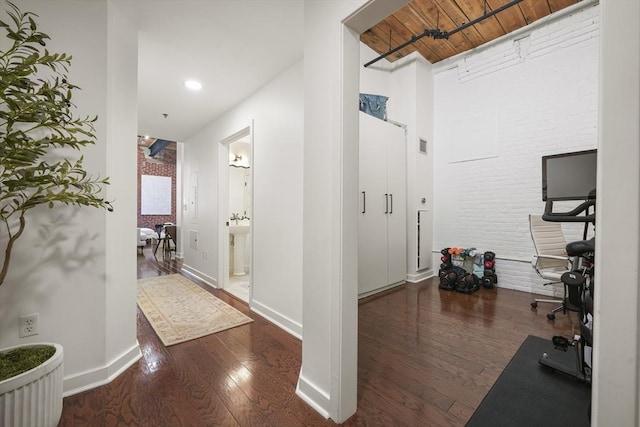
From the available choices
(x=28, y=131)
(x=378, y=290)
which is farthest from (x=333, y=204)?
(x=378, y=290)

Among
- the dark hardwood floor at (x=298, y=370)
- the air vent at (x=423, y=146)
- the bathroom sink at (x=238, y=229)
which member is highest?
the air vent at (x=423, y=146)

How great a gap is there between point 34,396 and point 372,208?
2975 mm

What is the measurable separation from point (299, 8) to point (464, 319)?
3076mm

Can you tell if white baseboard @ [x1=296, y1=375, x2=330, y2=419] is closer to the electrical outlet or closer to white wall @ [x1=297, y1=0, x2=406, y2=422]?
white wall @ [x1=297, y1=0, x2=406, y2=422]

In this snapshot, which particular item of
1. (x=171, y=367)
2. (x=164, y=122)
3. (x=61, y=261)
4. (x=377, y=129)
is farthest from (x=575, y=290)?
(x=164, y=122)

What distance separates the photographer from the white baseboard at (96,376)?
156 cm

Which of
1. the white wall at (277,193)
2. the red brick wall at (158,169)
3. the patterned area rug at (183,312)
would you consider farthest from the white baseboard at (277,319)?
the red brick wall at (158,169)

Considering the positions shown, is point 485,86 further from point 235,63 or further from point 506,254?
point 235,63

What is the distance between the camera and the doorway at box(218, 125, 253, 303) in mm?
3777

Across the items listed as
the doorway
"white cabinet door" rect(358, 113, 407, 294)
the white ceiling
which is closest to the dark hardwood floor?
"white cabinet door" rect(358, 113, 407, 294)

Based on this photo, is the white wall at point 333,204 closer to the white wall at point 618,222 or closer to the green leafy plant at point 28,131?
the white wall at point 618,222

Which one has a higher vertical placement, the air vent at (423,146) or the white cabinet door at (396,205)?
the air vent at (423,146)

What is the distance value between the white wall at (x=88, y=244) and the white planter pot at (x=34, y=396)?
0.33 meters

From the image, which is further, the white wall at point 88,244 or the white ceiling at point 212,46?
the white ceiling at point 212,46
